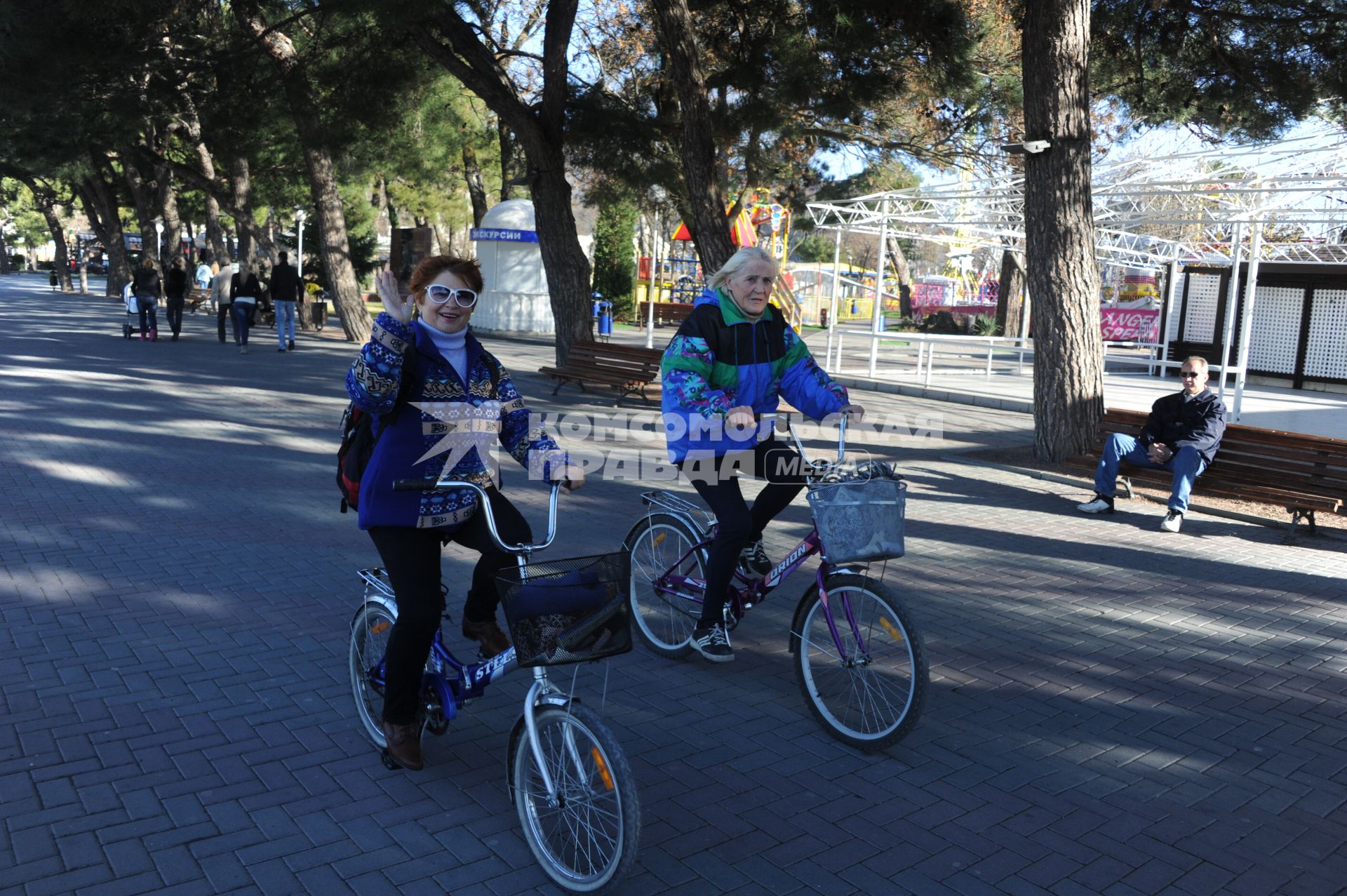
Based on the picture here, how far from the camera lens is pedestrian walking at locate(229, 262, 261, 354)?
20.2m

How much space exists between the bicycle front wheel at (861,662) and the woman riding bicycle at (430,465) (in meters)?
1.26

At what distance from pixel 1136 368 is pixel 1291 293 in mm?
A: 6204

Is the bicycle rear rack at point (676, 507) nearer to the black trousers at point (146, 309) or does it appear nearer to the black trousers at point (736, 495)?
the black trousers at point (736, 495)

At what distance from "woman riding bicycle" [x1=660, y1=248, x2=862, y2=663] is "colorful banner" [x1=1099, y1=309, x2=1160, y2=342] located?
27.7 meters

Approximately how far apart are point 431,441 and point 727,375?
59.2 inches

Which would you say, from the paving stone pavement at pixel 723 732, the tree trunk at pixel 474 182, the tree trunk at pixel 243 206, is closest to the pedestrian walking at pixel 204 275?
the tree trunk at pixel 474 182

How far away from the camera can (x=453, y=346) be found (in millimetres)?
3609

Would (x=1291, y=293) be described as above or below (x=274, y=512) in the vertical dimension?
above

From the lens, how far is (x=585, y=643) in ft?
10.1

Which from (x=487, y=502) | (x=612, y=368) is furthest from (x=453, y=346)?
(x=612, y=368)

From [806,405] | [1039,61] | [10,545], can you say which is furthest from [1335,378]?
[10,545]

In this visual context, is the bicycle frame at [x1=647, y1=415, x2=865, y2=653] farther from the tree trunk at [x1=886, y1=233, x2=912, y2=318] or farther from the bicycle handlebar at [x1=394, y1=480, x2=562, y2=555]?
the tree trunk at [x1=886, y1=233, x2=912, y2=318]

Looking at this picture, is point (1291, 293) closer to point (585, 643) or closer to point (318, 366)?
point (318, 366)

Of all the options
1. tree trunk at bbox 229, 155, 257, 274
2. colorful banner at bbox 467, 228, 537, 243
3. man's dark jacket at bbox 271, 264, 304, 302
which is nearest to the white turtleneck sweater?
man's dark jacket at bbox 271, 264, 304, 302
